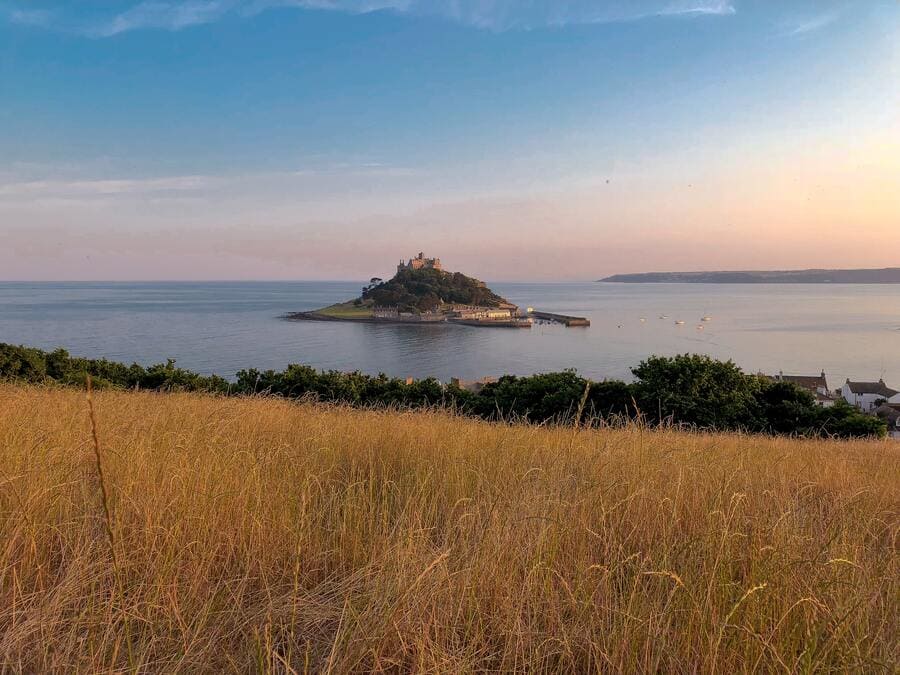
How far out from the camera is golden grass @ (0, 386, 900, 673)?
166 cm

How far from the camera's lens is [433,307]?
9962cm

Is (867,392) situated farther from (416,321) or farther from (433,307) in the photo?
(433,307)

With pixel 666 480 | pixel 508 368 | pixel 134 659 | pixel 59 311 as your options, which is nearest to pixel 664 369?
pixel 666 480

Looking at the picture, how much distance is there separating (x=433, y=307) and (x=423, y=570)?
321 feet

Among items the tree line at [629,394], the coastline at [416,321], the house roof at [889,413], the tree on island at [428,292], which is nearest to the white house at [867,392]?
the house roof at [889,413]

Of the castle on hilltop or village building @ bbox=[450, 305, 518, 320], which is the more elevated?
the castle on hilltop

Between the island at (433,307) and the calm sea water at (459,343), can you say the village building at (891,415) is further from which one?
the island at (433,307)

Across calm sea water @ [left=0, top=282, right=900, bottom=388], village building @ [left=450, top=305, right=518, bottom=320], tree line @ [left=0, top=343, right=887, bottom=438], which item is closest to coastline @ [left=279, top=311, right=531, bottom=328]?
village building @ [left=450, top=305, right=518, bottom=320]

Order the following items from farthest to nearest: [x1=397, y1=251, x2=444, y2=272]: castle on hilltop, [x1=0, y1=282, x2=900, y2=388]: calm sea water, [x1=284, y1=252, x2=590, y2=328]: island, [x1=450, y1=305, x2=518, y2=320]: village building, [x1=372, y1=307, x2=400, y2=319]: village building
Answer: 1. [x1=397, y1=251, x2=444, y2=272]: castle on hilltop
2. [x1=450, y1=305, x2=518, y2=320]: village building
3. [x1=372, y1=307, x2=400, y2=319]: village building
4. [x1=284, y1=252, x2=590, y2=328]: island
5. [x1=0, y1=282, x2=900, y2=388]: calm sea water

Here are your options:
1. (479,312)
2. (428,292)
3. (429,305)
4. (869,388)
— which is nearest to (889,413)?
(869,388)

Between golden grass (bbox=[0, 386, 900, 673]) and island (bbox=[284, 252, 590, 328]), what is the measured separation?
3320 inches

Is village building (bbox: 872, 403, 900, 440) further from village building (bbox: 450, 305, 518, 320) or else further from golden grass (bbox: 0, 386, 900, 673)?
village building (bbox: 450, 305, 518, 320)

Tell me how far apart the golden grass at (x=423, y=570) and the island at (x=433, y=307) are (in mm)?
84339

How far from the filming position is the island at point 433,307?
9362cm
